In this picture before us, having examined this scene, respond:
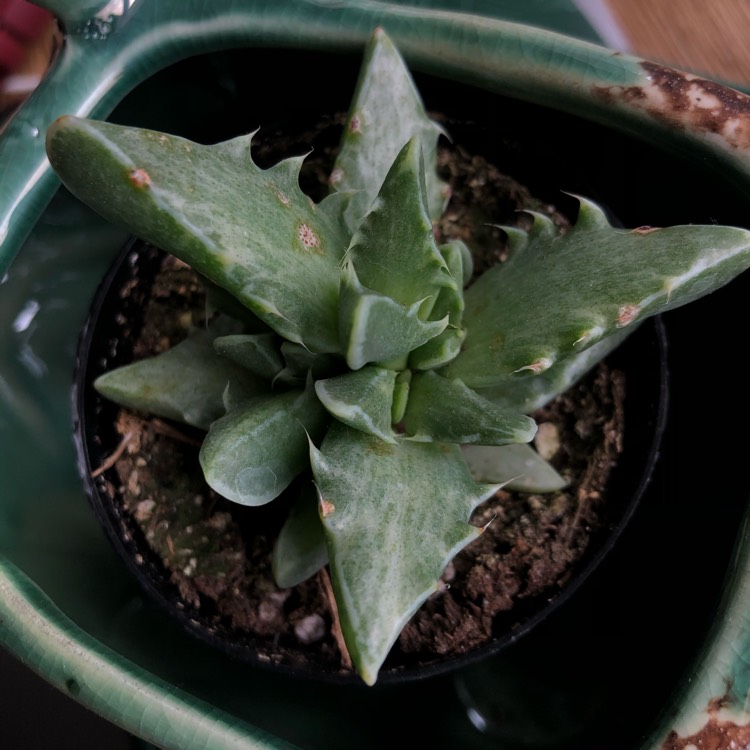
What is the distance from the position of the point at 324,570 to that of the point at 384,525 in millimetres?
216

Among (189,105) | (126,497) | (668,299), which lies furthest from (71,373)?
(668,299)

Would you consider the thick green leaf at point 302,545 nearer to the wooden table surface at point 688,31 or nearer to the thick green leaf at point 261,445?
the thick green leaf at point 261,445

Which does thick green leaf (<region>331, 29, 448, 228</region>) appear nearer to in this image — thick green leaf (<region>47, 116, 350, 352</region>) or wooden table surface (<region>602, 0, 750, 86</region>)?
thick green leaf (<region>47, 116, 350, 352</region>)

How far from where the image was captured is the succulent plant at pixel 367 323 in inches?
16.0

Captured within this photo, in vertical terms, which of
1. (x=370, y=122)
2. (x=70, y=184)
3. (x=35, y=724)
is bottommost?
(x=35, y=724)

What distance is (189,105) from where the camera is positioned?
693mm

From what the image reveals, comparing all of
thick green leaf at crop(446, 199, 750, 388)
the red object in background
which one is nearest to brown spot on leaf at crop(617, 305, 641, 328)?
thick green leaf at crop(446, 199, 750, 388)

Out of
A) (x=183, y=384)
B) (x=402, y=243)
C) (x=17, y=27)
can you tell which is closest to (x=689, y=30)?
(x=402, y=243)

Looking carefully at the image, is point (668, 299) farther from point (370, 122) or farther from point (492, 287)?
point (370, 122)

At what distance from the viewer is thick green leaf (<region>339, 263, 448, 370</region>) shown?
398mm

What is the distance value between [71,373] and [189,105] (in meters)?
0.29

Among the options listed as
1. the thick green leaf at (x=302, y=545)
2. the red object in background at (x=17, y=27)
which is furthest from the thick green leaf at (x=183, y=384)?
the red object in background at (x=17, y=27)

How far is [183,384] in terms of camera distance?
0.58 metres

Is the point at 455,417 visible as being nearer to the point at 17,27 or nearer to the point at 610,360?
the point at 610,360
